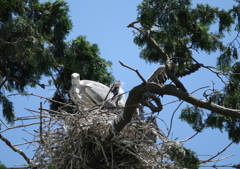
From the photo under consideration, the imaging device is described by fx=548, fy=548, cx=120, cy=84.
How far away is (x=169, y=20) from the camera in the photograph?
6164 mm

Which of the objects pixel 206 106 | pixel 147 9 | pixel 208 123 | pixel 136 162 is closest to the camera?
pixel 206 106

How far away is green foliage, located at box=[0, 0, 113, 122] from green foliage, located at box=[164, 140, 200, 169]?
8.26 ft

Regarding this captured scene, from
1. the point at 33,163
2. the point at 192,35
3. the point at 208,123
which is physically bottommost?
the point at 33,163

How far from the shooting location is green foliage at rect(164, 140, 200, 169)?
19.4 feet

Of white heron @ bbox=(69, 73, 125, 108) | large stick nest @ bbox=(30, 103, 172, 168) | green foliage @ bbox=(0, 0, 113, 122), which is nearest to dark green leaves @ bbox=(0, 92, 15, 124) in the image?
green foliage @ bbox=(0, 0, 113, 122)

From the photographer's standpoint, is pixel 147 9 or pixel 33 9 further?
pixel 33 9

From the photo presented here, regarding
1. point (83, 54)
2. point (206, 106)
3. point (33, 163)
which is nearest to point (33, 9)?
point (83, 54)

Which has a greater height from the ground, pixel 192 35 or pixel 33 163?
pixel 192 35

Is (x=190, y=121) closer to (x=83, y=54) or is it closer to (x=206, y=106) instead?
(x=206, y=106)

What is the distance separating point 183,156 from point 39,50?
301 centimetres

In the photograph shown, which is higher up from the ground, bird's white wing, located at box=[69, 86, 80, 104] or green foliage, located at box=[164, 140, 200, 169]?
bird's white wing, located at box=[69, 86, 80, 104]

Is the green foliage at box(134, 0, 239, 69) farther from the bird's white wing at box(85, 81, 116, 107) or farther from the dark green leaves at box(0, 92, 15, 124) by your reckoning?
the dark green leaves at box(0, 92, 15, 124)

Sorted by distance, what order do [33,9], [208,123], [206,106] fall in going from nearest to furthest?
[206,106] < [208,123] < [33,9]

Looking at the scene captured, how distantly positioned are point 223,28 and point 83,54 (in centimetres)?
334
